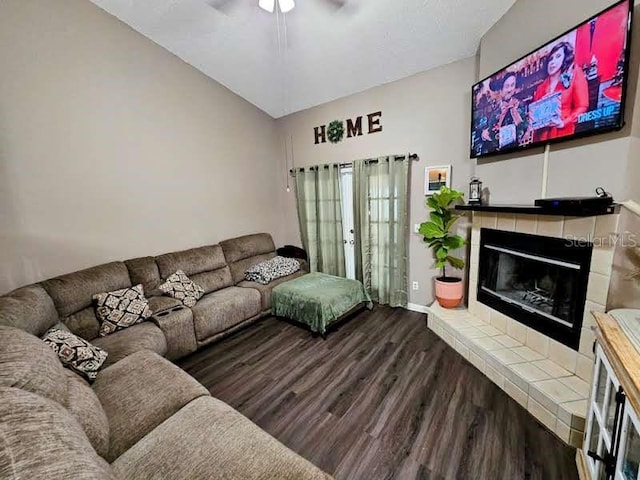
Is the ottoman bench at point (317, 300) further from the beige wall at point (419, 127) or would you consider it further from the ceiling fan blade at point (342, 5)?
the ceiling fan blade at point (342, 5)

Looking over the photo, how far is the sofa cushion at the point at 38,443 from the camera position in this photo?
0.63 metres

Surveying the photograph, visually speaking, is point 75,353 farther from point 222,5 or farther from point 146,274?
point 222,5

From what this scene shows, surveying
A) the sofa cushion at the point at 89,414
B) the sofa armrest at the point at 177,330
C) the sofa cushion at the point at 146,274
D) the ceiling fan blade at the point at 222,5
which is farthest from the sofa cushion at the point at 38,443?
the ceiling fan blade at the point at 222,5

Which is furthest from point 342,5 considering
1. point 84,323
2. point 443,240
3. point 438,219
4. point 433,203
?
point 84,323

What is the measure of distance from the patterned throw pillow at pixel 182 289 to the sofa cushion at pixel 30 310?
916mm

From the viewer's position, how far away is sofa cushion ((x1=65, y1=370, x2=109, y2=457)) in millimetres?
1184

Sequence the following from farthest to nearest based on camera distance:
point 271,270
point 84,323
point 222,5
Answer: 1. point 271,270
2. point 222,5
3. point 84,323

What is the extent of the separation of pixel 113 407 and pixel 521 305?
3022mm

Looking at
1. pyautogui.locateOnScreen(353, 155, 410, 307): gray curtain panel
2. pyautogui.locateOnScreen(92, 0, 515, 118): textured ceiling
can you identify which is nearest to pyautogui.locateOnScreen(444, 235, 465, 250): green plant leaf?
pyautogui.locateOnScreen(353, 155, 410, 307): gray curtain panel

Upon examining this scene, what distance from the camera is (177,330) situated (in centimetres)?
254

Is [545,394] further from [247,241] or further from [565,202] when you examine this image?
[247,241]

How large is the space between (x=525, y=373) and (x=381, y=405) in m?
1.06

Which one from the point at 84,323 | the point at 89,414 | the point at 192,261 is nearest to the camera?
the point at 89,414

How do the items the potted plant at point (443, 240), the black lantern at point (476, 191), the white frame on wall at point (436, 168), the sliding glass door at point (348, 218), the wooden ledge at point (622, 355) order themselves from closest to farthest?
the wooden ledge at point (622, 355)
the black lantern at point (476, 191)
the potted plant at point (443, 240)
the white frame on wall at point (436, 168)
the sliding glass door at point (348, 218)
